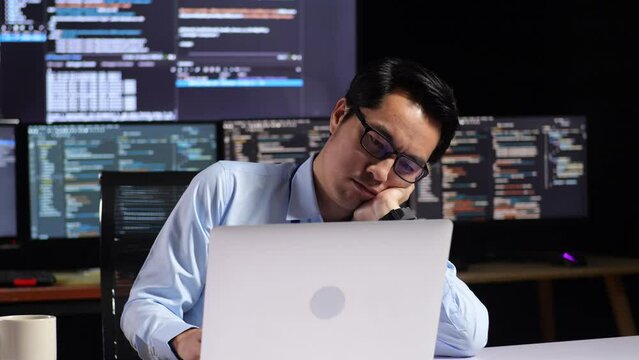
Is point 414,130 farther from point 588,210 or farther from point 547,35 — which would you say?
point 547,35

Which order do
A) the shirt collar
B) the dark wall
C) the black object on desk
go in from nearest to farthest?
the shirt collar
the black object on desk
the dark wall

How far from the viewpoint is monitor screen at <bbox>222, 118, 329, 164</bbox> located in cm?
361

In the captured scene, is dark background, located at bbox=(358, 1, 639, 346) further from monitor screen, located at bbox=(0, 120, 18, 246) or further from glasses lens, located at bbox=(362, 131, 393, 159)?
glasses lens, located at bbox=(362, 131, 393, 159)

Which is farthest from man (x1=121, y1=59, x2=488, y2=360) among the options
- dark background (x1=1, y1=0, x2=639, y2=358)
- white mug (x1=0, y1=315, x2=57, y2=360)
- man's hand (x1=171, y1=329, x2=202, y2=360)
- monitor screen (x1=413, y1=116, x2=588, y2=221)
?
dark background (x1=1, y1=0, x2=639, y2=358)

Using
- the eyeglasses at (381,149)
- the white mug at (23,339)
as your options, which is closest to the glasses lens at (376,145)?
the eyeglasses at (381,149)

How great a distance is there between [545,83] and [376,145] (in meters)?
2.39

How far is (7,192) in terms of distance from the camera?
3.46 meters

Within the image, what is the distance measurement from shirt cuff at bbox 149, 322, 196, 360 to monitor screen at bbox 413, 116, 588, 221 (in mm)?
2034

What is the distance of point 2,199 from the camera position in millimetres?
3449

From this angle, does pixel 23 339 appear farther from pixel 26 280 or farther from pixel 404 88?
pixel 26 280

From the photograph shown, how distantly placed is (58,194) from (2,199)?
18 centimetres

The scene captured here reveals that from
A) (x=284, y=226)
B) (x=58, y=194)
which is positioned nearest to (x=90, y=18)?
(x=58, y=194)

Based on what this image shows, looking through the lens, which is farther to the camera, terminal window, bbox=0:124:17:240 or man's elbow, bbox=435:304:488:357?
terminal window, bbox=0:124:17:240

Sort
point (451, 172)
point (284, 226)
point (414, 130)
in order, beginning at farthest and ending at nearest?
1. point (451, 172)
2. point (414, 130)
3. point (284, 226)
